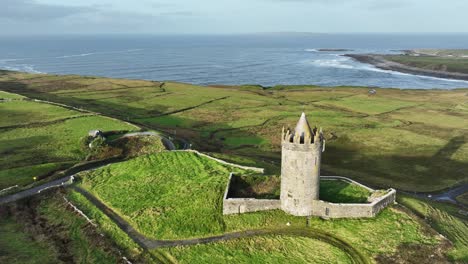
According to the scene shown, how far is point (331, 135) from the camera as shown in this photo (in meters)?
76.1

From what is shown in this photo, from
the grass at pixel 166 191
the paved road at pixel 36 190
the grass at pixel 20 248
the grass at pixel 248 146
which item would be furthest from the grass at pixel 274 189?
the paved road at pixel 36 190

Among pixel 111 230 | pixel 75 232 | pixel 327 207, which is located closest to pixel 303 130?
pixel 327 207

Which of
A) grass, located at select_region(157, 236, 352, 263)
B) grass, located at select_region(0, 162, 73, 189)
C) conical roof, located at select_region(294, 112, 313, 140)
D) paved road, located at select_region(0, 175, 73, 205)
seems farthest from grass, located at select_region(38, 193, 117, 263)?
conical roof, located at select_region(294, 112, 313, 140)

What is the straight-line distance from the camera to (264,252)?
2908cm

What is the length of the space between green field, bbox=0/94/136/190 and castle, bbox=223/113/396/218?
2810 cm

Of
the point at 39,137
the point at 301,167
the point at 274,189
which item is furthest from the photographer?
the point at 39,137

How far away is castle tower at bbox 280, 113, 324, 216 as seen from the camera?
102ft

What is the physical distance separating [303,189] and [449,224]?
15245 mm

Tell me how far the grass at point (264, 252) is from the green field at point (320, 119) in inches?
726

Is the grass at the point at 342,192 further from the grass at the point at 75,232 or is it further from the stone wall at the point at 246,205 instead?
the grass at the point at 75,232

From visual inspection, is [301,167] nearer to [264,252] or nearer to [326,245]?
[326,245]

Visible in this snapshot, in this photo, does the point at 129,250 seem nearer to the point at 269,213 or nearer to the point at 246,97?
the point at 269,213

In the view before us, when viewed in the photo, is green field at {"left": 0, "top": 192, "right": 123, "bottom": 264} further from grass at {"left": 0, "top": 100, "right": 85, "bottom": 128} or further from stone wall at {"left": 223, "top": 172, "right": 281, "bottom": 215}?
grass at {"left": 0, "top": 100, "right": 85, "bottom": 128}

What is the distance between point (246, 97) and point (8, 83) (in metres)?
87.3
